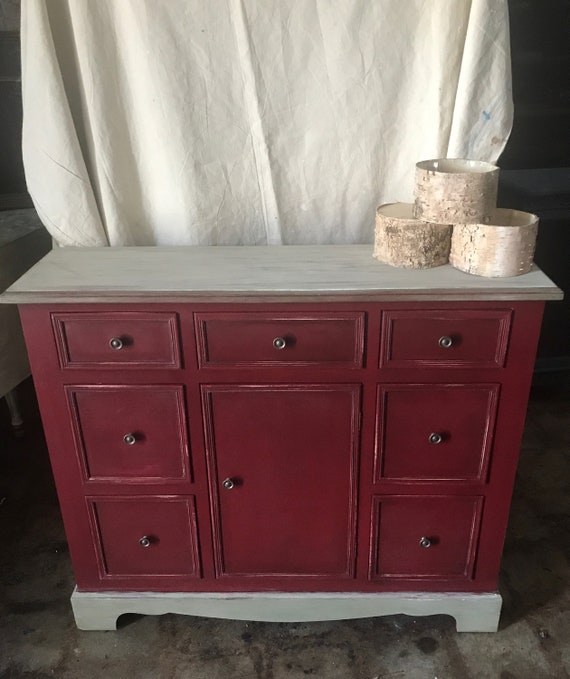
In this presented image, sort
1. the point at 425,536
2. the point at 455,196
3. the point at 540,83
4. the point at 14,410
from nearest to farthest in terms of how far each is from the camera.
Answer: the point at 455,196
the point at 425,536
the point at 540,83
the point at 14,410

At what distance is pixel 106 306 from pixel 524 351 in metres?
0.84

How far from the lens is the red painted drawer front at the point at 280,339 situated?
1.18 meters

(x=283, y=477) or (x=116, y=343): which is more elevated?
(x=116, y=343)

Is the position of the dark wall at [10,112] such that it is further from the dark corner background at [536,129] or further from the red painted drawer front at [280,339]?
the red painted drawer front at [280,339]

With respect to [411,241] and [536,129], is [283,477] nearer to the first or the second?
[411,241]

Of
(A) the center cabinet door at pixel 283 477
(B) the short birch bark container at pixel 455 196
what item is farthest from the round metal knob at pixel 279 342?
(B) the short birch bark container at pixel 455 196

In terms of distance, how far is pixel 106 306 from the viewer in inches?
46.1

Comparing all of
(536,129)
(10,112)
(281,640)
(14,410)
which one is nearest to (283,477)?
(281,640)

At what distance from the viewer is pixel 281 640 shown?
4.84 feet

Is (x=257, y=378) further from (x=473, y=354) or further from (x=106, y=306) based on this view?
(x=473, y=354)

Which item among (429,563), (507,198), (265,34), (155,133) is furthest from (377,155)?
(429,563)

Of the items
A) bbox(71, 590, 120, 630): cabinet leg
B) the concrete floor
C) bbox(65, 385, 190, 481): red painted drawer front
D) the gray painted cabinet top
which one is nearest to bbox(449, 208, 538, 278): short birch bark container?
the gray painted cabinet top

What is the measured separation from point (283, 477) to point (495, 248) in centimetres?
67

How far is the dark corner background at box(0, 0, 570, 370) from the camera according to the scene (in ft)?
5.83
